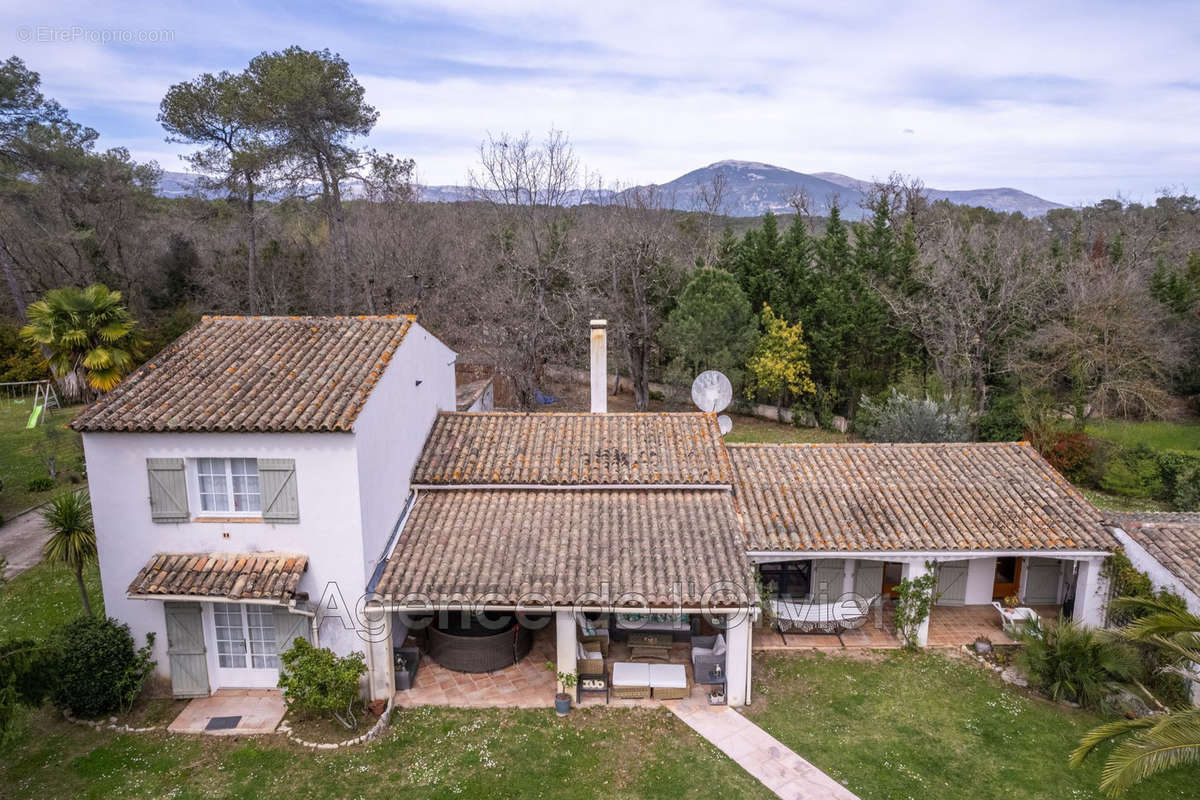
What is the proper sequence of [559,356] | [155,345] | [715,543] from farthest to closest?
[559,356] < [155,345] < [715,543]

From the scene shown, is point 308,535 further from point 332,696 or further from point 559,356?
point 559,356

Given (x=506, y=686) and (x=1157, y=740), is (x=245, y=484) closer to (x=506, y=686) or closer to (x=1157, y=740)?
(x=506, y=686)

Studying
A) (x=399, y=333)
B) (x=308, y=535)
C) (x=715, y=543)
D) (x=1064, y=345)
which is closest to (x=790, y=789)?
(x=715, y=543)

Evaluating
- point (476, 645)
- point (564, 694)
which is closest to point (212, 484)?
point (476, 645)

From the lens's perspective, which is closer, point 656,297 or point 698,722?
point 698,722

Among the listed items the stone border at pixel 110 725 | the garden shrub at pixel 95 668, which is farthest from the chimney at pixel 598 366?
the stone border at pixel 110 725

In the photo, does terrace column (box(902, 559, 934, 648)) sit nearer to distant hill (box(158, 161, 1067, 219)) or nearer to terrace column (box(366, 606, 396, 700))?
terrace column (box(366, 606, 396, 700))

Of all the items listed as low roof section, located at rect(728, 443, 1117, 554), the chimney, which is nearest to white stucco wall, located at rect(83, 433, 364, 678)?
the chimney
